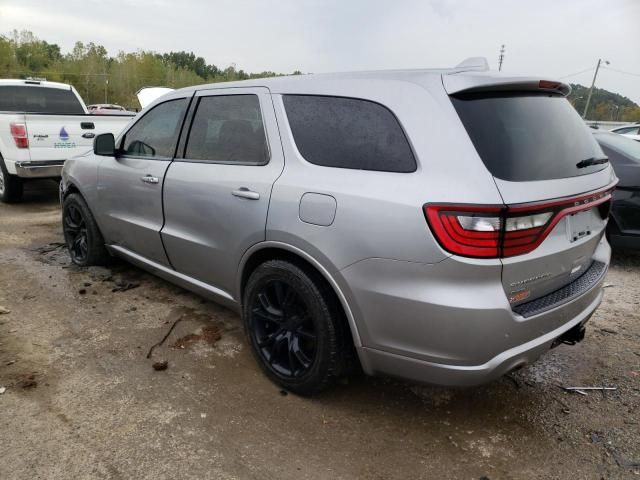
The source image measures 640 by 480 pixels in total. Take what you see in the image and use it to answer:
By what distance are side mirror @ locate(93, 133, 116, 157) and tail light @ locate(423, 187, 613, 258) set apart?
2914 millimetres

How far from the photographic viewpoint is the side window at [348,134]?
2.23 meters

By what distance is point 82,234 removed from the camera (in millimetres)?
4672

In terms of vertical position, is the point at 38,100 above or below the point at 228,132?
above

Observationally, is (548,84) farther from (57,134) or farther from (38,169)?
(38,169)

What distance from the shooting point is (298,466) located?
2242 mm

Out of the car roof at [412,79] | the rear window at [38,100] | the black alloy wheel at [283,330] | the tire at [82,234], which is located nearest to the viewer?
the car roof at [412,79]

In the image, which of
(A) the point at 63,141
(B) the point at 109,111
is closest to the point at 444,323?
(A) the point at 63,141

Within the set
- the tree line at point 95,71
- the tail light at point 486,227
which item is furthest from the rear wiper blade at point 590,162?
the tree line at point 95,71

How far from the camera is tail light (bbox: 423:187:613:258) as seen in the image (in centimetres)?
196

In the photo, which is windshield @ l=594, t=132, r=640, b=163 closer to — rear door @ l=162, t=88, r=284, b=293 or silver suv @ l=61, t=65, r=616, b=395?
silver suv @ l=61, t=65, r=616, b=395

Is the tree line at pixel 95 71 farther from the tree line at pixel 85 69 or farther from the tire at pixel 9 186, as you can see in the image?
the tire at pixel 9 186

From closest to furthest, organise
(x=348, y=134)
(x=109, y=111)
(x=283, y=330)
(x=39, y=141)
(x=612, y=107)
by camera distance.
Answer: (x=348, y=134) < (x=283, y=330) < (x=39, y=141) < (x=109, y=111) < (x=612, y=107)

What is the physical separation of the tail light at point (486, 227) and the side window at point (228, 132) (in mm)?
1193

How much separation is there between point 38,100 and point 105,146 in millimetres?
5796
